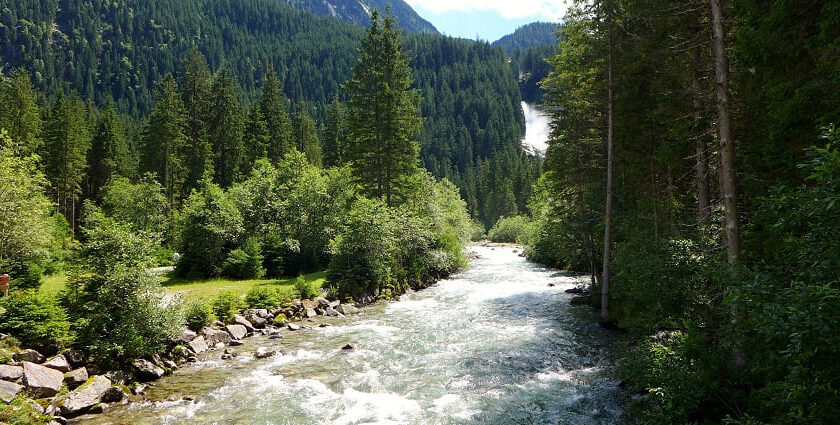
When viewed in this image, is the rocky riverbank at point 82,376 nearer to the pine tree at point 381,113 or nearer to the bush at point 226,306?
the bush at point 226,306

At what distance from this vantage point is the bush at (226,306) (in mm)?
19062

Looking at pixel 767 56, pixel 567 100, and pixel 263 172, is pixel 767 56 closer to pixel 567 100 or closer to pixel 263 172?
pixel 567 100

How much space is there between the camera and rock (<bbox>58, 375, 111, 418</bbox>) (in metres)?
10.7

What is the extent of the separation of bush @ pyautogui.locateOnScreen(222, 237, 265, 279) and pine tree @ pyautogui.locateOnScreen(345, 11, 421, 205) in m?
10.9

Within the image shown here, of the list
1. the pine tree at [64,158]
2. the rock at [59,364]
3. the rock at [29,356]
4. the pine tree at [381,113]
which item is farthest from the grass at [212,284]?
the pine tree at [64,158]

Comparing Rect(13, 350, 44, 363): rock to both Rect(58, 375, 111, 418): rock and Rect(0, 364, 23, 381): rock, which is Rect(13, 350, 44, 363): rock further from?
Rect(58, 375, 111, 418): rock

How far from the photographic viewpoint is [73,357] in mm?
12547

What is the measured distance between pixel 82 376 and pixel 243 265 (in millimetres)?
16380

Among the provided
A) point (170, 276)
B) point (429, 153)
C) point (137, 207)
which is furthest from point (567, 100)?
point (429, 153)

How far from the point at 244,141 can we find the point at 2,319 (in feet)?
161

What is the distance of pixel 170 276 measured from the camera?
2827 centimetres

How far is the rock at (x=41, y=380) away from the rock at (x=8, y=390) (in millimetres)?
398

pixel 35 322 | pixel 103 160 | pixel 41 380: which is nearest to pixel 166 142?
pixel 103 160

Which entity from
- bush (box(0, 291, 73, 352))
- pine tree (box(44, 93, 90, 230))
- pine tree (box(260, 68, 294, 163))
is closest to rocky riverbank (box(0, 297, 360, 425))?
bush (box(0, 291, 73, 352))
